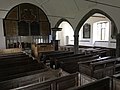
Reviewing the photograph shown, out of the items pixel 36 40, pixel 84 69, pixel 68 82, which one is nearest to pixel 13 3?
pixel 36 40

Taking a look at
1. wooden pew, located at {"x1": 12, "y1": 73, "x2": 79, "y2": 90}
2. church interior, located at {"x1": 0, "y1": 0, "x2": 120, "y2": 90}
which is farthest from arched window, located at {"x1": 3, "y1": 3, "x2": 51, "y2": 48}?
wooden pew, located at {"x1": 12, "y1": 73, "x2": 79, "y2": 90}

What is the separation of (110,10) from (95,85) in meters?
5.02

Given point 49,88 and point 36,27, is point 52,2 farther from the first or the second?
point 49,88

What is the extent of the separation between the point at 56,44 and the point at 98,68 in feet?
17.3

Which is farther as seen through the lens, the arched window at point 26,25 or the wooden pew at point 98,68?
the arched window at point 26,25

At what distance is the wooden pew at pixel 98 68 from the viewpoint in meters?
4.09

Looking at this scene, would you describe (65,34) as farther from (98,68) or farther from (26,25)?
(98,68)

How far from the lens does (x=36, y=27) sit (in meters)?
A: 10.5

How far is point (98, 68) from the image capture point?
168 inches

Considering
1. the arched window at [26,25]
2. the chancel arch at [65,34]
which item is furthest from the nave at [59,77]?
the chancel arch at [65,34]

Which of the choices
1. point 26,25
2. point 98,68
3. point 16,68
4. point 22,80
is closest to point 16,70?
point 16,68

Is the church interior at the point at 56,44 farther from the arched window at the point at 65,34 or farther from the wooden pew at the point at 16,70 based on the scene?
the arched window at the point at 65,34

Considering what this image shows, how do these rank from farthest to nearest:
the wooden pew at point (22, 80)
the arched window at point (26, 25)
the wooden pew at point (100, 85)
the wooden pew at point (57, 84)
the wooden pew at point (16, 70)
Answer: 1. the arched window at point (26, 25)
2. the wooden pew at point (16, 70)
3. the wooden pew at point (22, 80)
4. the wooden pew at point (57, 84)
5. the wooden pew at point (100, 85)

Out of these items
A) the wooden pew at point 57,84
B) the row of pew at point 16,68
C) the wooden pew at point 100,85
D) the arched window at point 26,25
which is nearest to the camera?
the wooden pew at point 100,85
